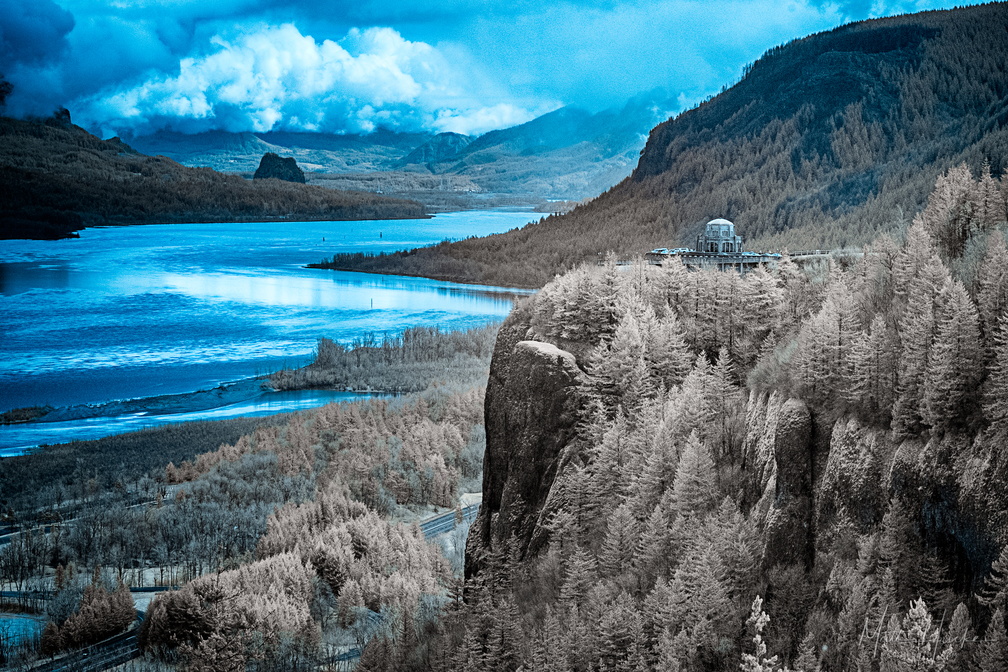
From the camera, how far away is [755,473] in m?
18.5

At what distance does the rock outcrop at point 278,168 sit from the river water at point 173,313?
2056 centimetres

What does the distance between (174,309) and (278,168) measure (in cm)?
5100

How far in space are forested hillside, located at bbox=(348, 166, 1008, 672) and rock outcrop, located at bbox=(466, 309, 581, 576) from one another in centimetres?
7

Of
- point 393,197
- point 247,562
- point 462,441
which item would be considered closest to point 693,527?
point 247,562

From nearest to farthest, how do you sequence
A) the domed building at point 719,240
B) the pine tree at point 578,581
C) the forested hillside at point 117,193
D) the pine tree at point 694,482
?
the pine tree at point 694,482, the pine tree at point 578,581, the domed building at point 719,240, the forested hillside at point 117,193

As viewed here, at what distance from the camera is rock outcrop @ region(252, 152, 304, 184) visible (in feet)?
401

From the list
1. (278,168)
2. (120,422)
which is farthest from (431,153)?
(120,422)

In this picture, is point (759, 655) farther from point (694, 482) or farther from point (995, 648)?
point (694, 482)

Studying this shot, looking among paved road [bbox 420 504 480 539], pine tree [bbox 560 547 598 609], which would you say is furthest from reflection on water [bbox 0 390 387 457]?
pine tree [bbox 560 547 598 609]

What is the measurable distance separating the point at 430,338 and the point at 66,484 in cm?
3767

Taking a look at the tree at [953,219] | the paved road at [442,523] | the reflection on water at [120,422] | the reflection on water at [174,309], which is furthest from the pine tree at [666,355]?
the reflection on water at [174,309]

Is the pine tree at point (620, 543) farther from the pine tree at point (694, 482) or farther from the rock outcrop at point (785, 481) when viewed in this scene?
the rock outcrop at point (785, 481)

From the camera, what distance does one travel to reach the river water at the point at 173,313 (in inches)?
2504

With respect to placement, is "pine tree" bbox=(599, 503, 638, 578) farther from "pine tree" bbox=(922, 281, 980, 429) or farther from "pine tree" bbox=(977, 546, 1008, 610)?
"pine tree" bbox=(977, 546, 1008, 610)
